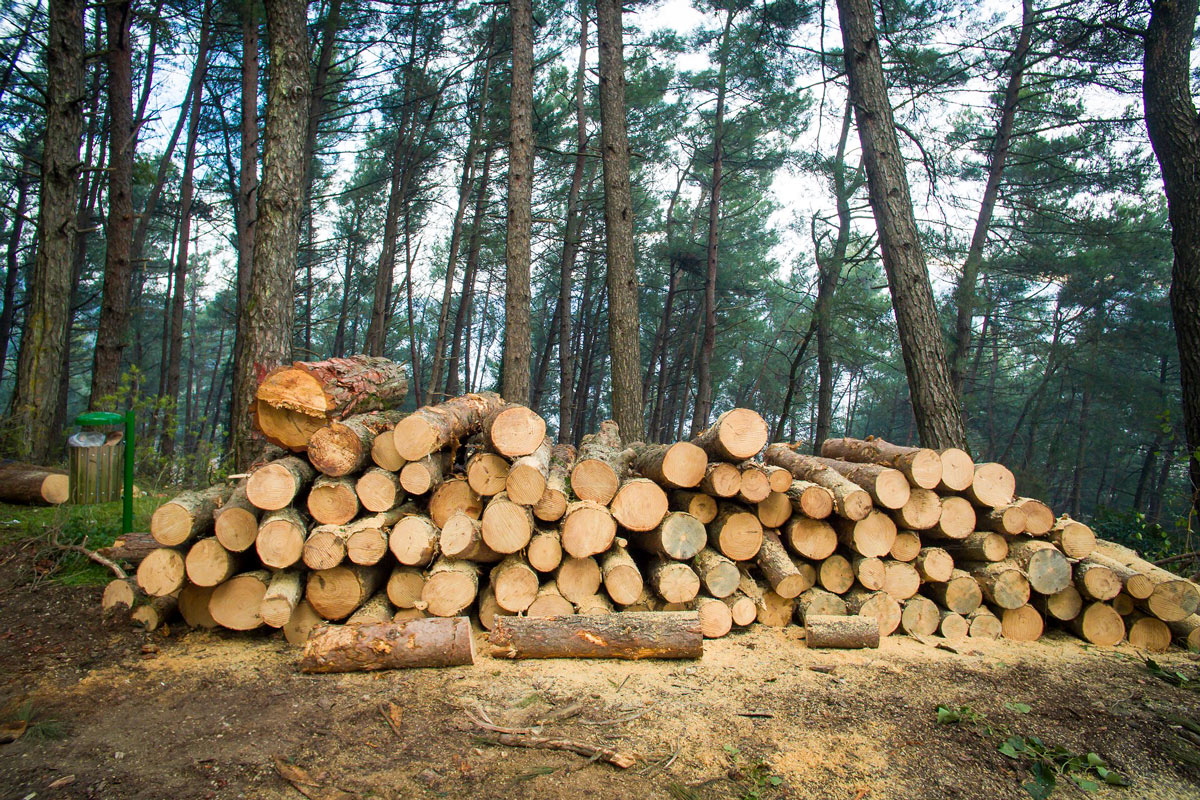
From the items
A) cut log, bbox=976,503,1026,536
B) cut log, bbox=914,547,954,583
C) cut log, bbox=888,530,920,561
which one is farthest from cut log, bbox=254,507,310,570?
cut log, bbox=976,503,1026,536

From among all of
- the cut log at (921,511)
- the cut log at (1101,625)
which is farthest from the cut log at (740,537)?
the cut log at (1101,625)

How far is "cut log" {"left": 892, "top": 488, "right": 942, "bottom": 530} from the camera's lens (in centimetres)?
443

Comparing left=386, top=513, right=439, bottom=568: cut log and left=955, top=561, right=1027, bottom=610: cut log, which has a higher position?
left=386, top=513, right=439, bottom=568: cut log

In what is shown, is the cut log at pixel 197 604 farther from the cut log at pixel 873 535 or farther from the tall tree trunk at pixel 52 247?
the tall tree trunk at pixel 52 247

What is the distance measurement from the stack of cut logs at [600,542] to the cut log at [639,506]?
11 mm

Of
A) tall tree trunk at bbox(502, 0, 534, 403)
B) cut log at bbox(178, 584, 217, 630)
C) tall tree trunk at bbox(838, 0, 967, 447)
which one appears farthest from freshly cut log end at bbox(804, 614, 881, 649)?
tall tree trunk at bbox(502, 0, 534, 403)

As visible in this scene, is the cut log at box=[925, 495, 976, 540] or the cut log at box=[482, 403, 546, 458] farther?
the cut log at box=[925, 495, 976, 540]

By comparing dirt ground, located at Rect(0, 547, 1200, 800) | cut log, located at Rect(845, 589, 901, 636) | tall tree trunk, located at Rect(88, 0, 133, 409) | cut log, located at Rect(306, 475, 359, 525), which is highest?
tall tree trunk, located at Rect(88, 0, 133, 409)

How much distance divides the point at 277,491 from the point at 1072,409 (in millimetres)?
28565

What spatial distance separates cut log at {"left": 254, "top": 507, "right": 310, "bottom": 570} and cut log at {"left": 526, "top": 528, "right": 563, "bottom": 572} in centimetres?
140

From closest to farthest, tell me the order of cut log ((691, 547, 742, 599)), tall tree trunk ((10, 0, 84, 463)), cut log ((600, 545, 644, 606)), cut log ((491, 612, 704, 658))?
cut log ((491, 612, 704, 658))
cut log ((600, 545, 644, 606))
cut log ((691, 547, 742, 599))
tall tree trunk ((10, 0, 84, 463))

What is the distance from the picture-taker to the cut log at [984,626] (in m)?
4.36

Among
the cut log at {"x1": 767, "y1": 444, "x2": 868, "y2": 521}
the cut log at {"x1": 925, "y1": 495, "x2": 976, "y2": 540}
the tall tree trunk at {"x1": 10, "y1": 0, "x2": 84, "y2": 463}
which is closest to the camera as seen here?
the cut log at {"x1": 767, "y1": 444, "x2": 868, "y2": 521}

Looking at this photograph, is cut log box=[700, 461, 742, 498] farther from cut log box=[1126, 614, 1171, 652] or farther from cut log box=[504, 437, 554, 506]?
cut log box=[1126, 614, 1171, 652]
